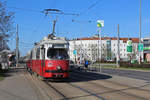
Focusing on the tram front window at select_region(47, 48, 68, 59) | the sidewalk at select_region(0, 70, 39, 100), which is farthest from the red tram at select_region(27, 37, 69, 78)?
the sidewalk at select_region(0, 70, 39, 100)

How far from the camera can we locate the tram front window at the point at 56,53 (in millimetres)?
17172

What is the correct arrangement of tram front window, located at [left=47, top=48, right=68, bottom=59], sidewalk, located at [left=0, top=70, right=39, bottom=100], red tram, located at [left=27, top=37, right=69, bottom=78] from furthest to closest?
tram front window, located at [left=47, top=48, right=68, bottom=59] → red tram, located at [left=27, top=37, right=69, bottom=78] → sidewalk, located at [left=0, top=70, right=39, bottom=100]

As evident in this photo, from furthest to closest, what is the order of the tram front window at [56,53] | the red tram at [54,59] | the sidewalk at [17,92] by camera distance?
the tram front window at [56,53], the red tram at [54,59], the sidewalk at [17,92]

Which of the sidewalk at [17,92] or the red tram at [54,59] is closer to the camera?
the sidewalk at [17,92]

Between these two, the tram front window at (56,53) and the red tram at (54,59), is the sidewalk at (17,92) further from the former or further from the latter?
the tram front window at (56,53)

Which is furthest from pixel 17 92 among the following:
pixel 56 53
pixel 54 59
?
pixel 56 53

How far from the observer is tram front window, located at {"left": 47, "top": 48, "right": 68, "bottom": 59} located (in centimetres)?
1717

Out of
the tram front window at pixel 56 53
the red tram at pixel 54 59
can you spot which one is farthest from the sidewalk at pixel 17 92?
the tram front window at pixel 56 53

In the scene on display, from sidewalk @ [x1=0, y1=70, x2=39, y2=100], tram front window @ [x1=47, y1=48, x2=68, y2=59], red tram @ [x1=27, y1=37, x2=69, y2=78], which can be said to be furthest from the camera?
tram front window @ [x1=47, y1=48, x2=68, y2=59]

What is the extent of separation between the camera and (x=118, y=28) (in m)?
46.4

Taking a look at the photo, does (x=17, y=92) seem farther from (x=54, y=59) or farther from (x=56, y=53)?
(x=56, y=53)

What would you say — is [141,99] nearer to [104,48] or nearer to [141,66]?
[141,66]

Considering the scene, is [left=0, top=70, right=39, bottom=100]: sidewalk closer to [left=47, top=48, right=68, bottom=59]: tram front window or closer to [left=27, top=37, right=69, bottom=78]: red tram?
[left=27, top=37, right=69, bottom=78]: red tram

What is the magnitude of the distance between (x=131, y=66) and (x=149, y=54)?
59.0m
